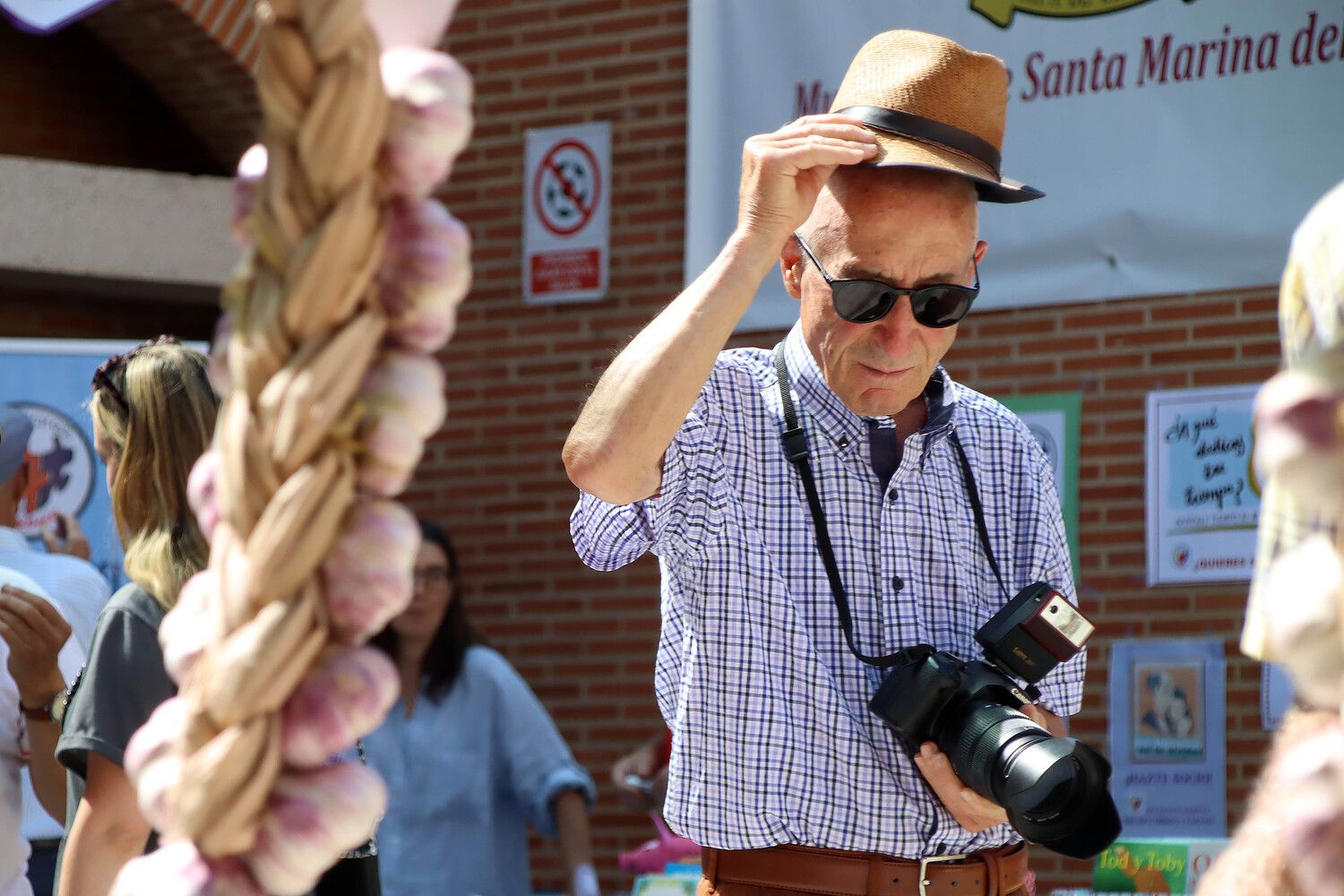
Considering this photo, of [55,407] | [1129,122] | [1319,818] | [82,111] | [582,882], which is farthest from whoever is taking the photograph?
[82,111]

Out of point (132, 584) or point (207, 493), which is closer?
point (207, 493)

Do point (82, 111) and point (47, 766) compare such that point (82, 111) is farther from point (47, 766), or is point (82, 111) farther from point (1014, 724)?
point (1014, 724)

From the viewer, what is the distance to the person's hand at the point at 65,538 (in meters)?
4.79

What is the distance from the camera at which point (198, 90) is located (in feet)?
20.4

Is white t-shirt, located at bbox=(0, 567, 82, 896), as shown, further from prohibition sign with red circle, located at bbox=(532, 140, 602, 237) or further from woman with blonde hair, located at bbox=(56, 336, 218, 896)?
prohibition sign with red circle, located at bbox=(532, 140, 602, 237)

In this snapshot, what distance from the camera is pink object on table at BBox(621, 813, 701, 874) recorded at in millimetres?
4562

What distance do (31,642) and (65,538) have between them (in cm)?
236

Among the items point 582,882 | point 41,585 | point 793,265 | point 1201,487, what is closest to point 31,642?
point 41,585

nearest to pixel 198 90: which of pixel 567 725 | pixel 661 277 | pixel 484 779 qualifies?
pixel 661 277

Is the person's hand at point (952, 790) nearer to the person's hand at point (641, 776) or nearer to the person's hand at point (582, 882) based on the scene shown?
the person's hand at point (582, 882)

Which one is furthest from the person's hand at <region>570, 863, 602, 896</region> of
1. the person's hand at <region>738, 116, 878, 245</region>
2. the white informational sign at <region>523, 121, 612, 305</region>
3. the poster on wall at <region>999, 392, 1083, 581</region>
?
the person's hand at <region>738, 116, 878, 245</region>

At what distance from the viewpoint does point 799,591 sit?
1.78 m

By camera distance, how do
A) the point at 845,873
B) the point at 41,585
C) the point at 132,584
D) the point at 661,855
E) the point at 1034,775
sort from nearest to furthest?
1. the point at 1034,775
2. the point at 845,873
3. the point at 132,584
4. the point at 41,585
5. the point at 661,855

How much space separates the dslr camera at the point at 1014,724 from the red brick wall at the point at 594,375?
325 cm
